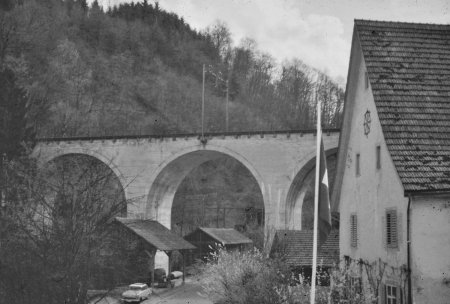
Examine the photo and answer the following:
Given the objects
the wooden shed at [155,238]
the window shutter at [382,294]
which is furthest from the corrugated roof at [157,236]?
the window shutter at [382,294]

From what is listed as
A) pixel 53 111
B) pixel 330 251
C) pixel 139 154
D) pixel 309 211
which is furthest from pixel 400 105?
pixel 309 211

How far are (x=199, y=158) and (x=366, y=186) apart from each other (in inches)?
1283

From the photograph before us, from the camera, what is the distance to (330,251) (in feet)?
79.0

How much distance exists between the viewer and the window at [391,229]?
47.8 ft

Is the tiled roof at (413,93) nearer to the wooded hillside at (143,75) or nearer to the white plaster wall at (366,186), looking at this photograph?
the white plaster wall at (366,186)

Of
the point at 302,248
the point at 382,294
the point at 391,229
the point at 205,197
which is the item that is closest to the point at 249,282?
the point at 382,294

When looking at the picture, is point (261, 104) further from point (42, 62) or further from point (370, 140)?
point (370, 140)

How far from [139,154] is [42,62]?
2771cm

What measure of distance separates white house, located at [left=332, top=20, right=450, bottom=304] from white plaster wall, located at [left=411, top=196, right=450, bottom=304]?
0.02 meters

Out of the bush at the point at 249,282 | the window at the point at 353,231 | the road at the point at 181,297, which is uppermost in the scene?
the window at the point at 353,231

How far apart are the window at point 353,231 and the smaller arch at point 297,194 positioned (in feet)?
81.9

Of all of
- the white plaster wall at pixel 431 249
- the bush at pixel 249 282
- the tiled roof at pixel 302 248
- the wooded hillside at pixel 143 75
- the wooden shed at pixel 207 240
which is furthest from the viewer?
the wooded hillside at pixel 143 75

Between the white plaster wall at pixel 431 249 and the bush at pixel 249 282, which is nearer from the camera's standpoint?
the white plaster wall at pixel 431 249

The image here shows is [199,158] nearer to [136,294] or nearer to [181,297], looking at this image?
[181,297]
